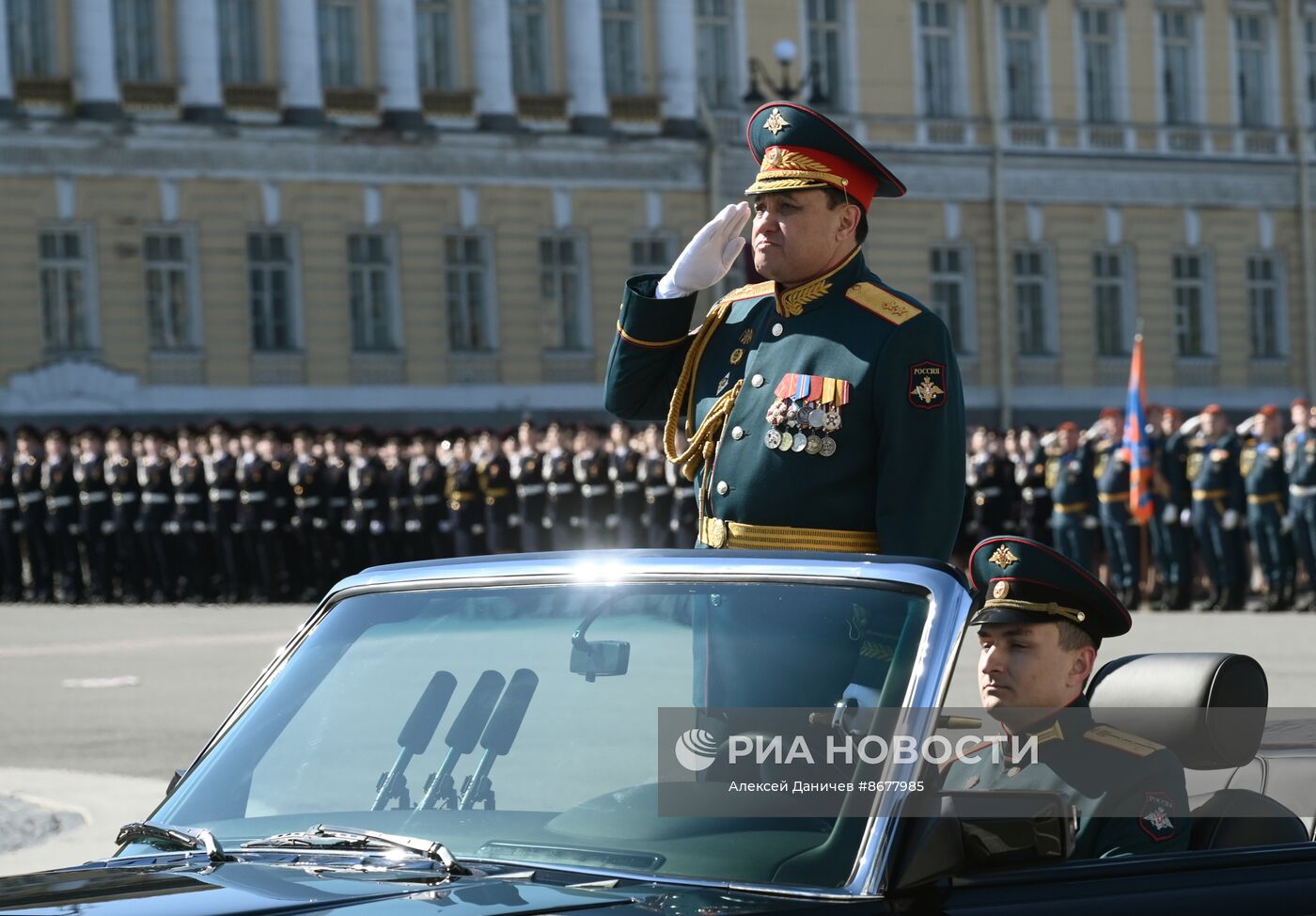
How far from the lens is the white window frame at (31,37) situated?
35.0 meters

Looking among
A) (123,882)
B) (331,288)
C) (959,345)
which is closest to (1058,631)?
(123,882)

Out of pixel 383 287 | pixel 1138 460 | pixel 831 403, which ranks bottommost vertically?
pixel 1138 460

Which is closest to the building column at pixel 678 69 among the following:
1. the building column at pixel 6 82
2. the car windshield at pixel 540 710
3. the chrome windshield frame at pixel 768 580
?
the building column at pixel 6 82

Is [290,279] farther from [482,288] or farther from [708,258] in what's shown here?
[708,258]

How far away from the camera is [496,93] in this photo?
38.9 metres

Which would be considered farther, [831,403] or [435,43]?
[435,43]

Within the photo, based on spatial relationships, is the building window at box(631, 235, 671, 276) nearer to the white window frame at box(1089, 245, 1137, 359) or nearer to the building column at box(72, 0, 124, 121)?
the white window frame at box(1089, 245, 1137, 359)

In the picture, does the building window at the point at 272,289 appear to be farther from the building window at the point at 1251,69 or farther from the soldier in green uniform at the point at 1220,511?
the building window at the point at 1251,69

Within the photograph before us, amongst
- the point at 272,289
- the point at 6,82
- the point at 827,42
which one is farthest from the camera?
the point at 827,42

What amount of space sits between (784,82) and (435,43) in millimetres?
6928

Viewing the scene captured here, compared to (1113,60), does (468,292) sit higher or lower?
lower

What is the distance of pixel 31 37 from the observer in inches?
1384

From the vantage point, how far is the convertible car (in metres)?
3.47

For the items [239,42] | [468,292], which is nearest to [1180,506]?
[468,292]
